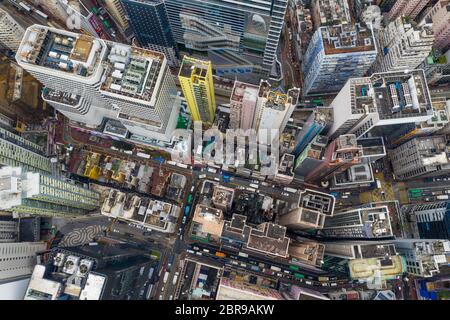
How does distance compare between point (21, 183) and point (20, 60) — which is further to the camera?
point (20, 60)

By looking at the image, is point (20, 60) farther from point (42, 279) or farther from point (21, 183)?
point (42, 279)

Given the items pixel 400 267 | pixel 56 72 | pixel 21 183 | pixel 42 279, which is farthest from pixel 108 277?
pixel 400 267
